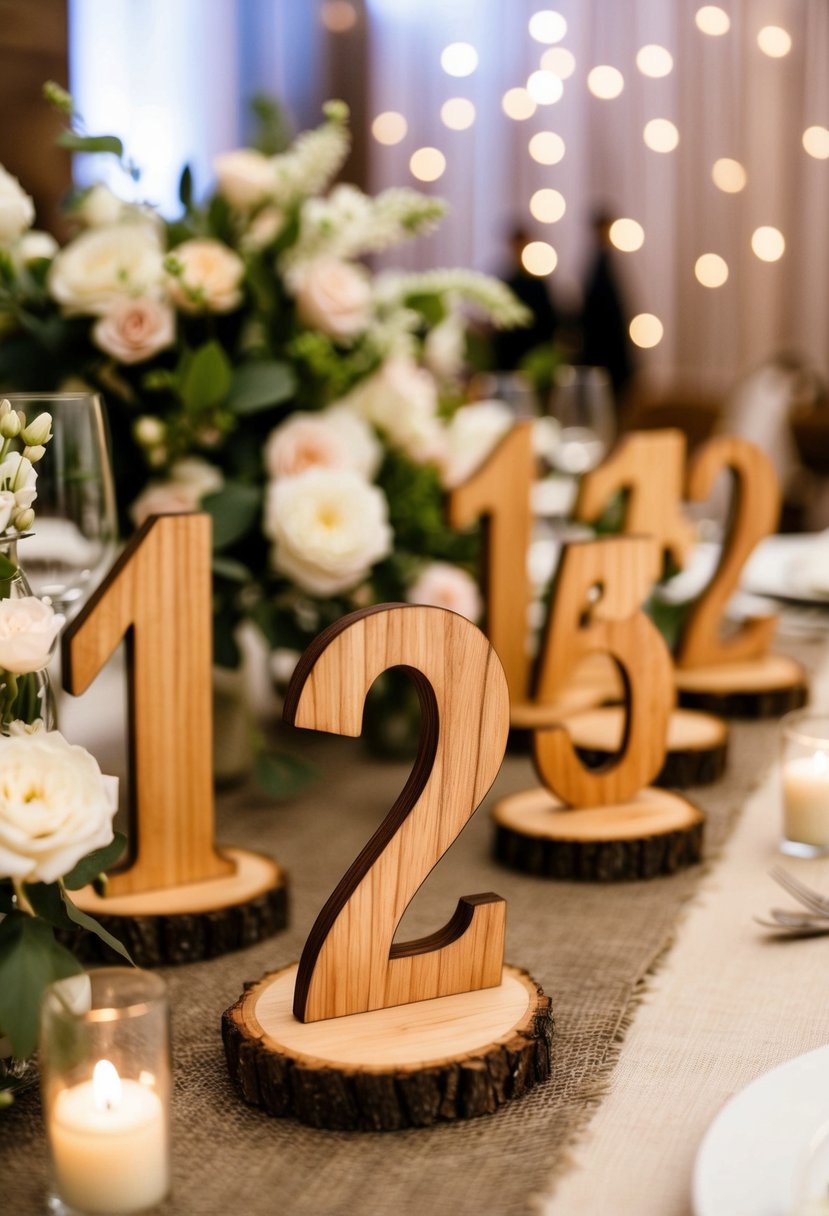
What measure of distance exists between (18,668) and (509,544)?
2.67 feet

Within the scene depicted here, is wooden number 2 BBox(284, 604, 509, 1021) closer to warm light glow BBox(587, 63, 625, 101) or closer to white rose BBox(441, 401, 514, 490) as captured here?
white rose BBox(441, 401, 514, 490)

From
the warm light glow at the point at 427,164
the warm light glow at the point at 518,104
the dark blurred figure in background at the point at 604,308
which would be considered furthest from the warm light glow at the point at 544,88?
the dark blurred figure in background at the point at 604,308

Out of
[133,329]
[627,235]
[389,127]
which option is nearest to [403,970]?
Result: [133,329]

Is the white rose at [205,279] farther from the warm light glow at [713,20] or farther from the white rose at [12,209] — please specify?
the warm light glow at [713,20]

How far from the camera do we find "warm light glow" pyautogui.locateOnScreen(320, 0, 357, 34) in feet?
23.9

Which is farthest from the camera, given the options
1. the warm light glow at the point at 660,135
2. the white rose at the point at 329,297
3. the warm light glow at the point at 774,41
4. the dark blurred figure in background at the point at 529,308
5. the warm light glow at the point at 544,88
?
the warm light glow at the point at 544,88

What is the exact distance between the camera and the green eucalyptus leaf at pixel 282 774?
3.96 feet

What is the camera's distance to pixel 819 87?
638 centimetres

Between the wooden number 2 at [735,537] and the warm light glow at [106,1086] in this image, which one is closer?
the warm light glow at [106,1086]

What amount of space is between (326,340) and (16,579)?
0.70m

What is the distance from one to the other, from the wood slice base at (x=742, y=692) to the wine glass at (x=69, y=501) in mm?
708

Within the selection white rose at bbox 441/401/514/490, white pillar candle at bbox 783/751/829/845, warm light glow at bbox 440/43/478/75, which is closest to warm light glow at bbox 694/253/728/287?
warm light glow at bbox 440/43/478/75

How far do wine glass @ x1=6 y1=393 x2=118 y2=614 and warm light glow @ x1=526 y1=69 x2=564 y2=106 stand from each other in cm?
645

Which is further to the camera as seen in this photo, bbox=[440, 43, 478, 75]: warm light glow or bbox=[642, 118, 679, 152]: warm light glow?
bbox=[440, 43, 478, 75]: warm light glow
